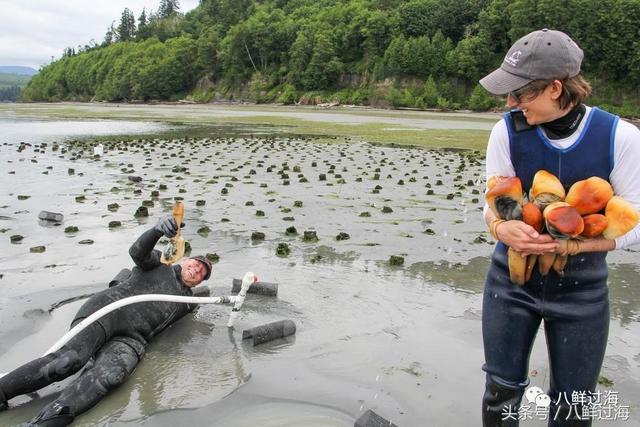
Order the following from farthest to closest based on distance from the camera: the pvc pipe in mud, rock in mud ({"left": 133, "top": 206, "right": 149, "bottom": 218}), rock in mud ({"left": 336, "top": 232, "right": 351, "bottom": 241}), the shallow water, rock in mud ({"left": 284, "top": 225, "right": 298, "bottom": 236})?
rock in mud ({"left": 133, "top": 206, "right": 149, "bottom": 218}) < rock in mud ({"left": 284, "top": 225, "right": 298, "bottom": 236}) < rock in mud ({"left": 336, "top": 232, "right": 351, "bottom": 241}) < the pvc pipe in mud < the shallow water

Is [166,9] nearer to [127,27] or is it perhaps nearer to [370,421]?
[127,27]

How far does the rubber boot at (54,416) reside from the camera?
3732 millimetres

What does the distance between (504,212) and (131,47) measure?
169 m

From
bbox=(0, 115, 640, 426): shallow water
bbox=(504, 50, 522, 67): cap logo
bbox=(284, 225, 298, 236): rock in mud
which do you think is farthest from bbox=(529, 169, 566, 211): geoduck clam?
bbox=(284, 225, 298, 236): rock in mud

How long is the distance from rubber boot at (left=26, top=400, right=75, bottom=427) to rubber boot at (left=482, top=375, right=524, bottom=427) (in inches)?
107

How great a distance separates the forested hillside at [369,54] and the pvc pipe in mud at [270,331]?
247 ft

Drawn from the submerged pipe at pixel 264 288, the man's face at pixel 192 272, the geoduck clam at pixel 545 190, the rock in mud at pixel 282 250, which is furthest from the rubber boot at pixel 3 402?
the rock in mud at pixel 282 250

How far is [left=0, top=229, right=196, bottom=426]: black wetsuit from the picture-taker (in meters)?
4.07

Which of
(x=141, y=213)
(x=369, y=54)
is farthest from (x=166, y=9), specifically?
(x=141, y=213)

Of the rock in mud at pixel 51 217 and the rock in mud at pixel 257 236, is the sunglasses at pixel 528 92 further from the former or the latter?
the rock in mud at pixel 51 217

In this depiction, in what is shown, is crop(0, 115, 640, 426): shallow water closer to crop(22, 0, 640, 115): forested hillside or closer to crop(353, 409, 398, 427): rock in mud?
crop(353, 409, 398, 427): rock in mud

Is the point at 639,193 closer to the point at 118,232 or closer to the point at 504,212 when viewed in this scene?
the point at 504,212

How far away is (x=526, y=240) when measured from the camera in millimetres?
2746

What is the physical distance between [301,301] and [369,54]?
102889 millimetres
